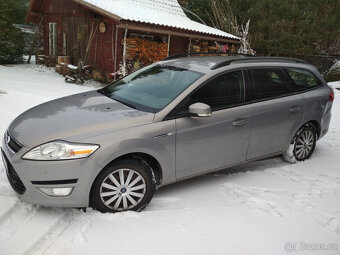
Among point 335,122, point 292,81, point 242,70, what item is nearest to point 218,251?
point 242,70

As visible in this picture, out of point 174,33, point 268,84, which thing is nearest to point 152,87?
point 268,84

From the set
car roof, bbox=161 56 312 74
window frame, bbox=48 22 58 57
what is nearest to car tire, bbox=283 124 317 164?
car roof, bbox=161 56 312 74

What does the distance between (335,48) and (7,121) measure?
19.0 meters

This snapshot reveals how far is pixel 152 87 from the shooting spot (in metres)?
4.00

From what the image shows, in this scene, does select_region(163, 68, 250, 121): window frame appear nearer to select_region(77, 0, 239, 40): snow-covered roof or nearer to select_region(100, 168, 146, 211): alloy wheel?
select_region(100, 168, 146, 211): alloy wheel

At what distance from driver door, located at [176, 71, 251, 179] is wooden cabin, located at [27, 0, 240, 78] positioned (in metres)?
8.13

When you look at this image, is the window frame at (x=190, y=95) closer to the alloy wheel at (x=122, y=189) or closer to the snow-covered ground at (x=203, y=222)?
the alloy wheel at (x=122, y=189)

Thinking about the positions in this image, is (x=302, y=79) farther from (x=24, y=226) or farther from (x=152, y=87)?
(x=24, y=226)

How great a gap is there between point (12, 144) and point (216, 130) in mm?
2163

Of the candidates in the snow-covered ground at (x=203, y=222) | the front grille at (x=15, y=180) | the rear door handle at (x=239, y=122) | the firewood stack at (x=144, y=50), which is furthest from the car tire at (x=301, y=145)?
the firewood stack at (x=144, y=50)

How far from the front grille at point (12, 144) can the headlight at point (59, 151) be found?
163 millimetres

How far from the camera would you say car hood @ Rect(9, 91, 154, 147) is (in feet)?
10.0

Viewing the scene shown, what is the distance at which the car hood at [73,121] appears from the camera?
305cm

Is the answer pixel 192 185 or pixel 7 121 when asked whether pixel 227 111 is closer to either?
pixel 192 185
